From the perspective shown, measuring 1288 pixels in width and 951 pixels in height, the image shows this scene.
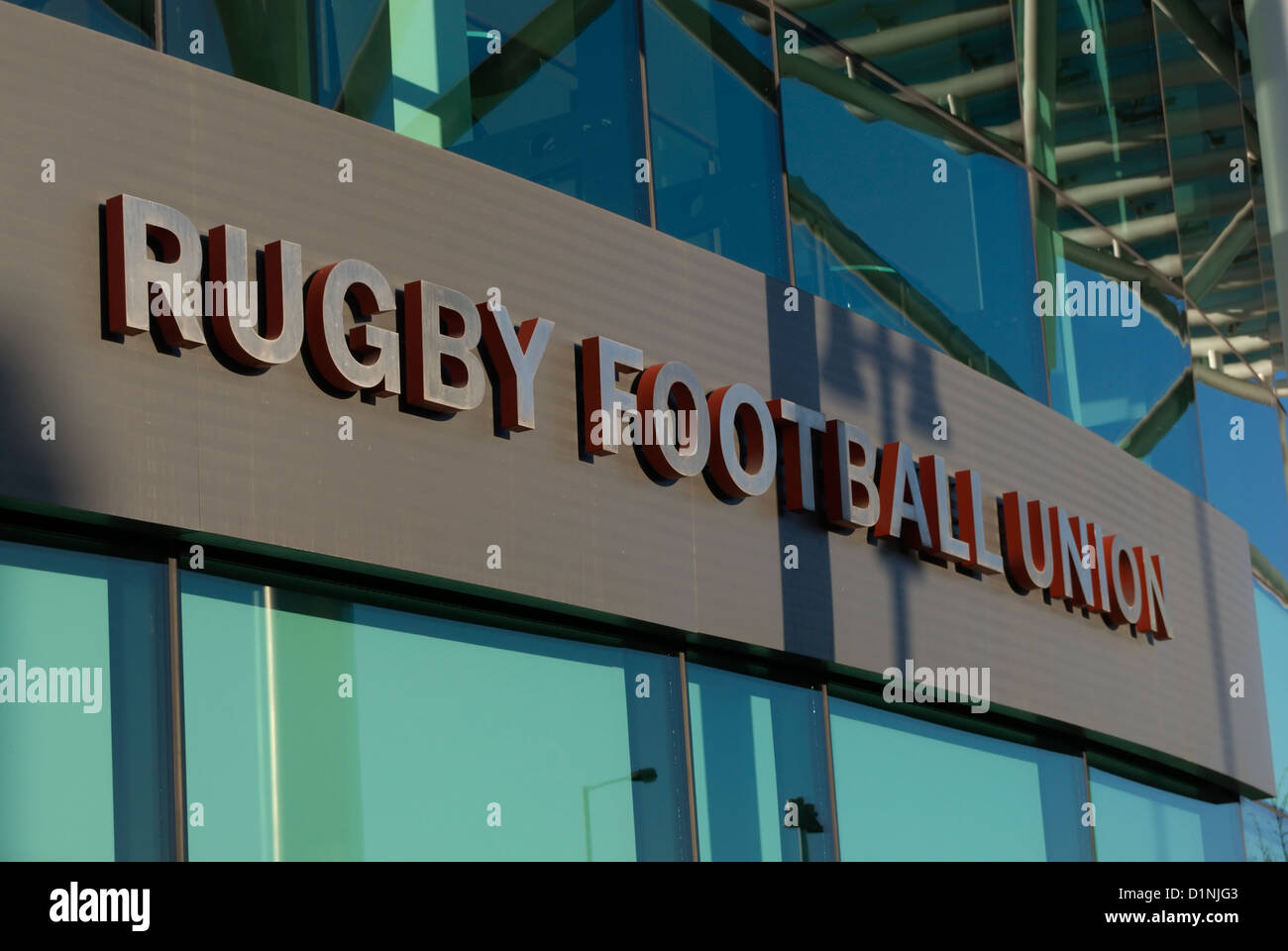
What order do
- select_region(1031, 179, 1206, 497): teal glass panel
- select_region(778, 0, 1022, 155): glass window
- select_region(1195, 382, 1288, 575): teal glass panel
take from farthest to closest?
select_region(1195, 382, 1288, 575): teal glass panel, select_region(1031, 179, 1206, 497): teal glass panel, select_region(778, 0, 1022, 155): glass window

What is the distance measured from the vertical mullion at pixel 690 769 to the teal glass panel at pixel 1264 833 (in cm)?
800

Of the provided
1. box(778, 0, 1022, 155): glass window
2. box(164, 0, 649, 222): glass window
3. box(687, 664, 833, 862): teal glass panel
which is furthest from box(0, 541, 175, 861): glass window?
box(778, 0, 1022, 155): glass window

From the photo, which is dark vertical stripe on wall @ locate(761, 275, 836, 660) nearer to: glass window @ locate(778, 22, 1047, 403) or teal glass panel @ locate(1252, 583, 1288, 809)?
glass window @ locate(778, 22, 1047, 403)

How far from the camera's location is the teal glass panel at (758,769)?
10234 millimetres

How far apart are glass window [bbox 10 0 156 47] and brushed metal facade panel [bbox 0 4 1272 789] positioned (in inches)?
11.3

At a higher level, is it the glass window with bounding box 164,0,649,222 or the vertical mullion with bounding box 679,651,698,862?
the glass window with bounding box 164,0,649,222

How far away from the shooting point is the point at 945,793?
39.8 ft

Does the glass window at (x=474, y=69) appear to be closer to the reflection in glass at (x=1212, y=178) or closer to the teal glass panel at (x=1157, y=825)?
the teal glass panel at (x=1157, y=825)

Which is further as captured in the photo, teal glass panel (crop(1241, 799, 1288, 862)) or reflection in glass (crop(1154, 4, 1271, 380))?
reflection in glass (crop(1154, 4, 1271, 380))

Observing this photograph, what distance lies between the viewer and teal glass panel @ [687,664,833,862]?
10.2m

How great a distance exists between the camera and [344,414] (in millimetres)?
8492
